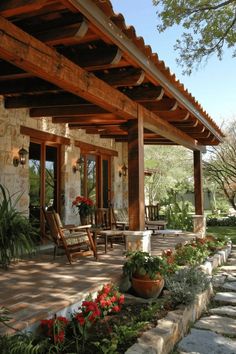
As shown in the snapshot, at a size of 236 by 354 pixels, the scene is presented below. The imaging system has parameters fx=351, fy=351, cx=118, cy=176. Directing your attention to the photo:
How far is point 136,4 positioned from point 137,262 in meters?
7.29

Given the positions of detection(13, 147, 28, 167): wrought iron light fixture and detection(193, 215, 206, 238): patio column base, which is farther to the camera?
detection(193, 215, 206, 238): patio column base

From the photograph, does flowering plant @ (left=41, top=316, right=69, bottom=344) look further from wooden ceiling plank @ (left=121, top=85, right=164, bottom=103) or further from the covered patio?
wooden ceiling plank @ (left=121, top=85, right=164, bottom=103)

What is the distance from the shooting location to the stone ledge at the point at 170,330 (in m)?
2.85

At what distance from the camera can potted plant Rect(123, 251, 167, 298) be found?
170 inches

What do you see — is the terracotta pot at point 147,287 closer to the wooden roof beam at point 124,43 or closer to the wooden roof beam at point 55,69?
the wooden roof beam at point 55,69

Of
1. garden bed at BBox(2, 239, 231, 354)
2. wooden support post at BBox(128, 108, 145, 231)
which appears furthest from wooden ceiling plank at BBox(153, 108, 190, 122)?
garden bed at BBox(2, 239, 231, 354)

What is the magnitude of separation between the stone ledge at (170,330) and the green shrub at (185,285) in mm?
97

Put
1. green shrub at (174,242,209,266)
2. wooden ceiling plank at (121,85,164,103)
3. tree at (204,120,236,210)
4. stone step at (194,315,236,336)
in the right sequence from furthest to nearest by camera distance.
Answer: tree at (204,120,236,210)
green shrub at (174,242,209,266)
wooden ceiling plank at (121,85,164,103)
stone step at (194,315,236,336)

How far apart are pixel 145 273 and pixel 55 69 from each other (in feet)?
8.56

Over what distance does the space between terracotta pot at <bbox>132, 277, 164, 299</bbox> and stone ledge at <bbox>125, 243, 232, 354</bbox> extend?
0.47 meters

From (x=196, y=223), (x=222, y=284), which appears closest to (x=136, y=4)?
(x=196, y=223)

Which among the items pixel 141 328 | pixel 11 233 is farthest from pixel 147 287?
pixel 11 233

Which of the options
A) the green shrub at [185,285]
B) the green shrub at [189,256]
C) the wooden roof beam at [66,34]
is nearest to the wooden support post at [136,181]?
the green shrub at [185,285]

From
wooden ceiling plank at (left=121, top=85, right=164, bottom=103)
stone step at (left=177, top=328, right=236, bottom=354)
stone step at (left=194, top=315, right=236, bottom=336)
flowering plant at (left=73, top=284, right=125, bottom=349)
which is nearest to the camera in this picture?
flowering plant at (left=73, top=284, right=125, bottom=349)
